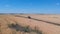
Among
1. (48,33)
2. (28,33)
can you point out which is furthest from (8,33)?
(48,33)

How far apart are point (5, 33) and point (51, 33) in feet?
11.6

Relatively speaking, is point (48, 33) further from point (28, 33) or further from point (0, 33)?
point (0, 33)

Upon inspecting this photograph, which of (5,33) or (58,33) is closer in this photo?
(5,33)

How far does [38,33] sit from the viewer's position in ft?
36.5

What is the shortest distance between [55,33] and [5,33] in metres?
3.80

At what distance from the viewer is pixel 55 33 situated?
39.3 ft

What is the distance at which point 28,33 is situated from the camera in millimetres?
11430

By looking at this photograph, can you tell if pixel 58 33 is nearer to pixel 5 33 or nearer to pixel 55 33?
pixel 55 33

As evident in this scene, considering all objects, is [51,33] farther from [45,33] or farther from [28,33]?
[28,33]

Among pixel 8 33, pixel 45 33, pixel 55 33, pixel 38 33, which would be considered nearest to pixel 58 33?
pixel 55 33

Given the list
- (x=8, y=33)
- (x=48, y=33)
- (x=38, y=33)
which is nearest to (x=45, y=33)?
(x=48, y=33)

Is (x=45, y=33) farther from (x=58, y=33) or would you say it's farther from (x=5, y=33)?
(x=5, y=33)

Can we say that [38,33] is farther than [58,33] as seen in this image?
No

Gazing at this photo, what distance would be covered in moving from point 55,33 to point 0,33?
4.16m
